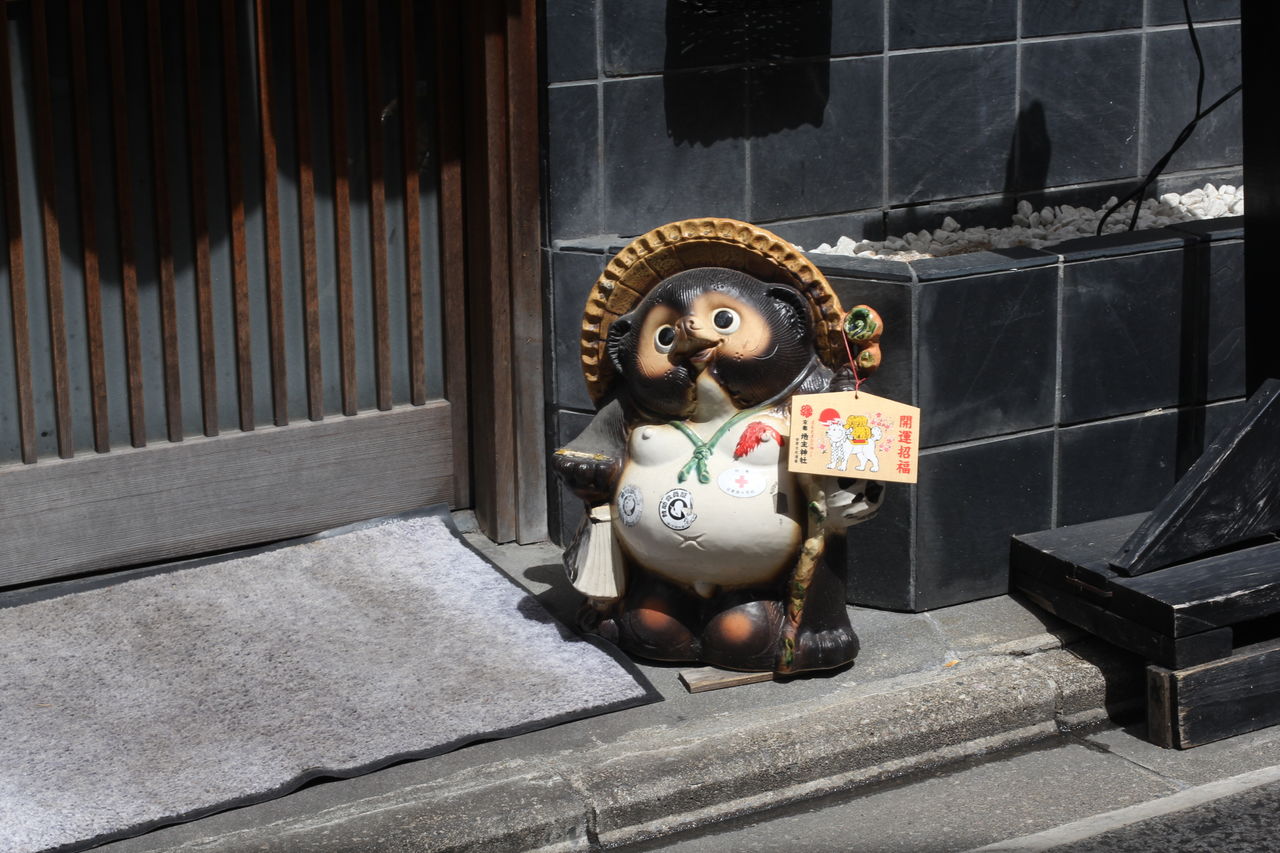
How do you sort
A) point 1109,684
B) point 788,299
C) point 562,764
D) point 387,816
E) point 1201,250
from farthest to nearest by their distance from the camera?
point 1201,250, point 1109,684, point 788,299, point 562,764, point 387,816

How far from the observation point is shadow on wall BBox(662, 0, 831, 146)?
207 inches

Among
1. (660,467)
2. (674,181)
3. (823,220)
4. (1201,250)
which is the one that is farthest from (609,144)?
(1201,250)

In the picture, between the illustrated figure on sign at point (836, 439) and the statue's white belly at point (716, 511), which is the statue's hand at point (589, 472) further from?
the illustrated figure on sign at point (836, 439)

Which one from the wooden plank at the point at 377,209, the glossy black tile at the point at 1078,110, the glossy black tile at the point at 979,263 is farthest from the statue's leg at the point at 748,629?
the glossy black tile at the point at 1078,110

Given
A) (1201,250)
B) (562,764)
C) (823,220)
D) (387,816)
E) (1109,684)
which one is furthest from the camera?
(823,220)

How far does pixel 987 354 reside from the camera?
4.83 metres

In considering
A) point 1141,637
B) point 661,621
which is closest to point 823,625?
point 661,621

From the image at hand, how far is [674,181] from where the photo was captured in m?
5.32

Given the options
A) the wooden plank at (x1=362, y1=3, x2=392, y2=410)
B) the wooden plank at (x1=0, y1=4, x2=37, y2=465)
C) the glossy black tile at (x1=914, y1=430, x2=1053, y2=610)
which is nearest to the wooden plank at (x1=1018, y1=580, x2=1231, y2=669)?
the glossy black tile at (x1=914, y1=430, x2=1053, y2=610)

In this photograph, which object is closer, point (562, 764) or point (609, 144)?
point (562, 764)

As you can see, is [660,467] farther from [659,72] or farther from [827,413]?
[659,72]

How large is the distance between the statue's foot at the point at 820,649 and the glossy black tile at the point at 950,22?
2.19m

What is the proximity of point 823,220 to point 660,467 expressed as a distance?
1572 millimetres

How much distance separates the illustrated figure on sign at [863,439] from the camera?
13.7ft
